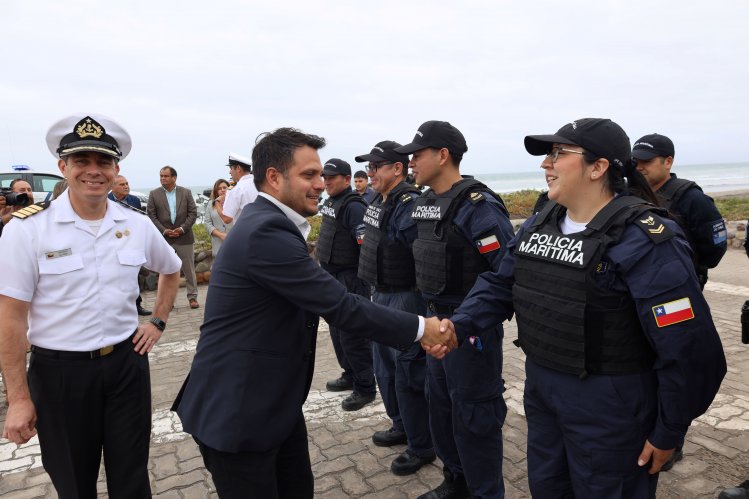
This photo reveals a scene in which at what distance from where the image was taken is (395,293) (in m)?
3.98

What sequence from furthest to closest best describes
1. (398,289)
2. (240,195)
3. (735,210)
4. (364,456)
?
(735,210)
(240,195)
(398,289)
(364,456)

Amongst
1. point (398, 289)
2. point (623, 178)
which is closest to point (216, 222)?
point (398, 289)

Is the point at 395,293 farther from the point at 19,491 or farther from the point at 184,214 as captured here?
the point at 184,214

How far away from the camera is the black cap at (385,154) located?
4.27 metres

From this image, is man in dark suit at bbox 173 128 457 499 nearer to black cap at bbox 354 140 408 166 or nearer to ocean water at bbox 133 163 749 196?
black cap at bbox 354 140 408 166

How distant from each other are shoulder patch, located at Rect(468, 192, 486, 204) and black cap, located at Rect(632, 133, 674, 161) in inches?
79.6

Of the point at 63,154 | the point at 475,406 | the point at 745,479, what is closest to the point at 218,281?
the point at 63,154

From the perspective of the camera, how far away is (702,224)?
4.07 meters

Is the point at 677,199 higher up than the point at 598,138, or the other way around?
the point at 598,138

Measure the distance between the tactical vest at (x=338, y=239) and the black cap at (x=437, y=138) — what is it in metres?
1.80

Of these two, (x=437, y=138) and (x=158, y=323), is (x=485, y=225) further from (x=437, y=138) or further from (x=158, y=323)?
(x=158, y=323)

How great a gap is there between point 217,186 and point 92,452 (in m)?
7.05

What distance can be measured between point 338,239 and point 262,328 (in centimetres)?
307

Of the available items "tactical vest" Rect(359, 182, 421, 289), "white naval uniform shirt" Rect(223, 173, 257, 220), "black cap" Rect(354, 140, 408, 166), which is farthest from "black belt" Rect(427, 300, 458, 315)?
"white naval uniform shirt" Rect(223, 173, 257, 220)
